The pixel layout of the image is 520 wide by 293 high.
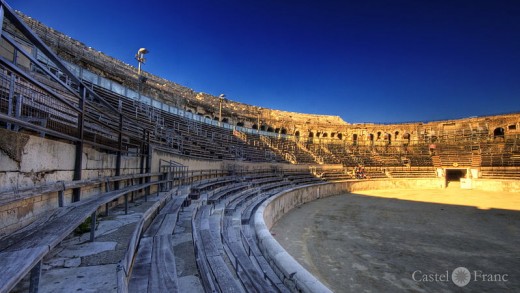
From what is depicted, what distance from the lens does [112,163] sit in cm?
566

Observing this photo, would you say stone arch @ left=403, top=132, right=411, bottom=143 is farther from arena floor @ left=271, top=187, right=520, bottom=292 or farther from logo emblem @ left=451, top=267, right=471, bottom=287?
logo emblem @ left=451, top=267, right=471, bottom=287

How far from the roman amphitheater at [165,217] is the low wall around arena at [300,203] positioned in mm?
40

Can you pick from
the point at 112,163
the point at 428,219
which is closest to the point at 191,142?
the point at 112,163

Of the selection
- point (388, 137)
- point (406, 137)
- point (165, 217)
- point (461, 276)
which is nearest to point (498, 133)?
point (406, 137)

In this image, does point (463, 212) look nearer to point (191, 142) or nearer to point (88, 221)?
point (191, 142)

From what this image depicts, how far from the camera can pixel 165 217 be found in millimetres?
4871

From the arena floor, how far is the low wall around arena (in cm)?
85

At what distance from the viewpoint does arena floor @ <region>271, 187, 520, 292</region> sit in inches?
214

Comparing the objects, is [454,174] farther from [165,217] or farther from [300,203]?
[165,217]

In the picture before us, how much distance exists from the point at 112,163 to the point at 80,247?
2.80 m

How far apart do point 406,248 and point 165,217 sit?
6.81 meters

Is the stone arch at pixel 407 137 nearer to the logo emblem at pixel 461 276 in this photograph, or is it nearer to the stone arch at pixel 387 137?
the stone arch at pixel 387 137

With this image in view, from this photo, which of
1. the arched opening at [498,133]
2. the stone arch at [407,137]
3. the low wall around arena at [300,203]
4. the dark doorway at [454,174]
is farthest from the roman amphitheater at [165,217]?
the stone arch at [407,137]

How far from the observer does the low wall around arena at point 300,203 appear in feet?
10.9
